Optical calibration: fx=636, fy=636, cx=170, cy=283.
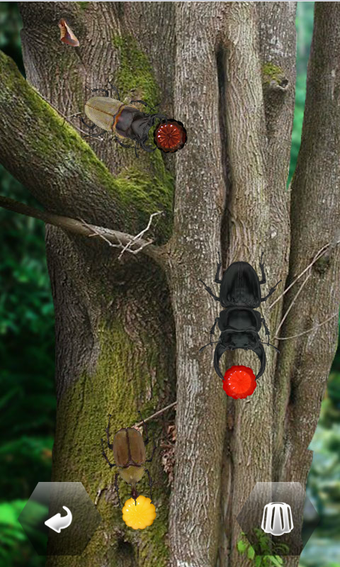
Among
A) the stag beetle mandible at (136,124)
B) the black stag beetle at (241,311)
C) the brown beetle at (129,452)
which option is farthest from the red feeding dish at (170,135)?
the brown beetle at (129,452)

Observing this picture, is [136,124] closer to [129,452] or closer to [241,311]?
[241,311]

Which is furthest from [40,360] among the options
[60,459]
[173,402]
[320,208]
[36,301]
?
[320,208]

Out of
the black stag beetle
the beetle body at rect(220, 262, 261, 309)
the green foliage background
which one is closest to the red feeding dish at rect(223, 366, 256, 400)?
the black stag beetle

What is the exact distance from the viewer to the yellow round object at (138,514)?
232 centimetres

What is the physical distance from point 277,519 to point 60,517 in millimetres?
809

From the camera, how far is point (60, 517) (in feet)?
7.81

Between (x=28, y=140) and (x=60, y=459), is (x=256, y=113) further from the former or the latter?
(x=60, y=459)

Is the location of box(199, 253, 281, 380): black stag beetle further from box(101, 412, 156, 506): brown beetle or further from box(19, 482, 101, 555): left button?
box(19, 482, 101, 555): left button

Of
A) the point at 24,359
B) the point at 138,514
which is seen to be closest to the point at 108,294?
the point at 138,514

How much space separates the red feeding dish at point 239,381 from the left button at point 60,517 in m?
0.86

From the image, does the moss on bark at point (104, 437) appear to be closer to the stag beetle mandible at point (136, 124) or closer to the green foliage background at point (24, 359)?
the stag beetle mandible at point (136, 124)

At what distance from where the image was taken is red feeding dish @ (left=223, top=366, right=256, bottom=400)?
1830 millimetres

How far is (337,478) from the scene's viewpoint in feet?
20.2

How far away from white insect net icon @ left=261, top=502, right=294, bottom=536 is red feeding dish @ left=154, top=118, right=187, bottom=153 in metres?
1.37
